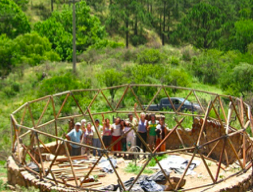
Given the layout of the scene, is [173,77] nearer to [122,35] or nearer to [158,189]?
[158,189]

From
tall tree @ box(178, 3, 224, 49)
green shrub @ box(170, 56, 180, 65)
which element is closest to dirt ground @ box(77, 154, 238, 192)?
green shrub @ box(170, 56, 180, 65)

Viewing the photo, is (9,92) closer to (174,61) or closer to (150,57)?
(150,57)

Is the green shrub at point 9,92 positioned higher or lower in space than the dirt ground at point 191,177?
lower

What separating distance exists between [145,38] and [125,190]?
46.0 metres

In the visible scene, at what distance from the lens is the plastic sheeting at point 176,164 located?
47.8 feet

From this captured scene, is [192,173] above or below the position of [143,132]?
below

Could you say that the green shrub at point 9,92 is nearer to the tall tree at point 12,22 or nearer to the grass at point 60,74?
the grass at point 60,74

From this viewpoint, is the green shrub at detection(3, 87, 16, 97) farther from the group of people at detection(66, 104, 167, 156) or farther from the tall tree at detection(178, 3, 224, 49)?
the group of people at detection(66, 104, 167, 156)

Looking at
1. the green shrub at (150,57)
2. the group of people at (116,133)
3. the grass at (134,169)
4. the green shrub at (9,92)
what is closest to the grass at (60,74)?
the green shrub at (9,92)

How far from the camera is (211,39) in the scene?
45000 millimetres

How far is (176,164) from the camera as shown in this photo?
14.9 meters

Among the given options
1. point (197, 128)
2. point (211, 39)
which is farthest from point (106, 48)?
point (197, 128)

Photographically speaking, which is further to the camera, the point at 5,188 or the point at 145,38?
the point at 145,38

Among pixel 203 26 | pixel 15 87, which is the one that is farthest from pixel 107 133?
pixel 203 26
